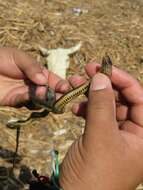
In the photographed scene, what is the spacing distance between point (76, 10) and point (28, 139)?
3029mm

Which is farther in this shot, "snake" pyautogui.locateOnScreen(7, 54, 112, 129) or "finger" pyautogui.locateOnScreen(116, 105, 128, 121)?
"finger" pyautogui.locateOnScreen(116, 105, 128, 121)

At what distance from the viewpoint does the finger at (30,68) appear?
3723 mm

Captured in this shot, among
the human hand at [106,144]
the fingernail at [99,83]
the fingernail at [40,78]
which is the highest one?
the fingernail at [99,83]

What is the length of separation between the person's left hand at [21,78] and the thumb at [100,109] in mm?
728

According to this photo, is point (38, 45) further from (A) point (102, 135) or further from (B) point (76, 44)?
(A) point (102, 135)

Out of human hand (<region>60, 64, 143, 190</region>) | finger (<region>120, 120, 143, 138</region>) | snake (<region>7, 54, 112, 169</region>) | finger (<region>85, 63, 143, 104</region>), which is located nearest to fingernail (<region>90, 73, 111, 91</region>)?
human hand (<region>60, 64, 143, 190</region>)

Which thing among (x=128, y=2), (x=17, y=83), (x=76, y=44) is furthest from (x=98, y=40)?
(x=17, y=83)

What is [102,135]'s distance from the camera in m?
3.02

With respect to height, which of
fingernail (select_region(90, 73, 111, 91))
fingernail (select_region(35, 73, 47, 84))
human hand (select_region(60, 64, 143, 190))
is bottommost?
human hand (select_region(60, 64, 143, 190))

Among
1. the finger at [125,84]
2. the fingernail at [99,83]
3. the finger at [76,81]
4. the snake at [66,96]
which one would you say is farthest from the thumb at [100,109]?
the finger at [76,81]

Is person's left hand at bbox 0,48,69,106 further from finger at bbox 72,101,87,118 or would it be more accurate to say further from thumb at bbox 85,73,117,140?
thumb at bbox 85,73,117,140

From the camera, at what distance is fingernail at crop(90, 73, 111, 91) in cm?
298

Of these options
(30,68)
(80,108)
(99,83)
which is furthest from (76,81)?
(99,83)

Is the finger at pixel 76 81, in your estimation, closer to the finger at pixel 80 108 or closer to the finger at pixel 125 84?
the finger at pixel 80 108
